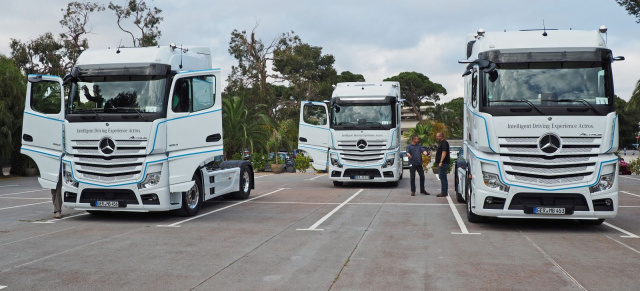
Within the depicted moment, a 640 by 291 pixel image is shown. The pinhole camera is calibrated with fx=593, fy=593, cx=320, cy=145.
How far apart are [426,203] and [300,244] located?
681 cm

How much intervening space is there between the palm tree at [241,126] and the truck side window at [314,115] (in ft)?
45.3

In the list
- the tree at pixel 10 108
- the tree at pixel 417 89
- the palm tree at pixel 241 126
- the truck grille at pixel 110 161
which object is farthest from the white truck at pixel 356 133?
the tree at pixel 417 89

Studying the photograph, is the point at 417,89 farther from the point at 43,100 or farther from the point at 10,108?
the point at 43,100

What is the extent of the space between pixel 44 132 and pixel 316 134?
9897mm

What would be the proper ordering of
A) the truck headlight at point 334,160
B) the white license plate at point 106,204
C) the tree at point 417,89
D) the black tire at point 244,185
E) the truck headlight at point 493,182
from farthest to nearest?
the tree at point 417,89 → the truck headlight at point 334,160 → the black tire at point 244,185 → the white license plate at point 106,204 → the truck headlight at point 493,182

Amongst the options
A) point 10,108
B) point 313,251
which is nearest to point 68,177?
point 313,251

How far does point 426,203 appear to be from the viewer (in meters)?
15.0

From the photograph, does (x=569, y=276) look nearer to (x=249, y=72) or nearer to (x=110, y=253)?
(x=110, y=253)

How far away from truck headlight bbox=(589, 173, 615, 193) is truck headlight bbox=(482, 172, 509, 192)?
1373mm

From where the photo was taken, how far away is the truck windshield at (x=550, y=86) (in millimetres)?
9695

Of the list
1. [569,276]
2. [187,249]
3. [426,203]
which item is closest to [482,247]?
[569,276]

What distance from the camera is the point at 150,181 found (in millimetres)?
11242

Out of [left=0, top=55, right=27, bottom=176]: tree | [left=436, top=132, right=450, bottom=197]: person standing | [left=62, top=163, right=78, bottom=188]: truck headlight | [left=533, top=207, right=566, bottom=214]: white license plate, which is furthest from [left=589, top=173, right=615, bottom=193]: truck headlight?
[left=0, top=55, right=27, bottom=176]: tree

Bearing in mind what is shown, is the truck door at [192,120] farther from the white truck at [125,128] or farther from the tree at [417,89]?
the tree at [417,89]
